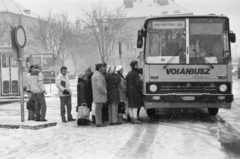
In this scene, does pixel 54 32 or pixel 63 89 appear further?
pixel 54 32

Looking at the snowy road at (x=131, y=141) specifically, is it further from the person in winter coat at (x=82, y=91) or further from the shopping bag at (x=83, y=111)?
the person in winter coat at (x=82, y=91)

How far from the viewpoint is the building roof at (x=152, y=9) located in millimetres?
79238

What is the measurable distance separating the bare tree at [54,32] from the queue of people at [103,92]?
36.3 meters

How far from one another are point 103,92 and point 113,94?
1.54 feet

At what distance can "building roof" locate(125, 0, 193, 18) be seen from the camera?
7924 centimetres

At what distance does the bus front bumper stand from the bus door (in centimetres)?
1068

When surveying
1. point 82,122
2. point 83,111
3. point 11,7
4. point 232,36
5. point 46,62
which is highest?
point 11,7

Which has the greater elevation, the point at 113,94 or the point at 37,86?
the point at 37,86

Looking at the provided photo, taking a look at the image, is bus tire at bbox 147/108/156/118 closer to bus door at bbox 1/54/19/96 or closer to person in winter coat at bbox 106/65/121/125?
person in winter coat at bbox 106/65/121/125

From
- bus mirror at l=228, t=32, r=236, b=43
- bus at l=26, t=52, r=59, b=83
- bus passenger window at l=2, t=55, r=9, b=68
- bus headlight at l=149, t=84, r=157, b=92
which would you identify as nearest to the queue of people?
bus headlight at l=149, t=84, r=157, b=92

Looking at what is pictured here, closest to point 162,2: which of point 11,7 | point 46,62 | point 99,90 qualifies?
point 11,7

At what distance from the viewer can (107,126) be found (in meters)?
10.2

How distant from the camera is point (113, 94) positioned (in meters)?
10.4

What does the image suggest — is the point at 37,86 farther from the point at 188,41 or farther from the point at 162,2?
the point at 162,2
